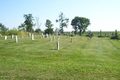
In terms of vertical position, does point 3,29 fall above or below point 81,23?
below

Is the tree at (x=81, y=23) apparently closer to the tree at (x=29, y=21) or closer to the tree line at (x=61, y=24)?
the tree line at (x=61, y=24)

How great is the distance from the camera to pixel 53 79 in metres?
5.31

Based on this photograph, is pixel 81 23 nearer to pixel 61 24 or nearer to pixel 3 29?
pixel 61 24

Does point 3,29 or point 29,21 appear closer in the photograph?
point 3,29

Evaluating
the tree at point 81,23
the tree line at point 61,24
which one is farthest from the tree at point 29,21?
the tree at point 81,23

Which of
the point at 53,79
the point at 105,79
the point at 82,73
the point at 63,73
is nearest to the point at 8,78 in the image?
the point at 53,79

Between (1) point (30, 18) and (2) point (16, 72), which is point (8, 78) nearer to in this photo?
(2) point (16, 72)

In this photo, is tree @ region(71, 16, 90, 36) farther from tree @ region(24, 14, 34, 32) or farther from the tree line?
tree @ region(24, 14, 34, 32)

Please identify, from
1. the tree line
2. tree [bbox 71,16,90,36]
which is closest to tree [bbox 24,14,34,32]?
the tree line

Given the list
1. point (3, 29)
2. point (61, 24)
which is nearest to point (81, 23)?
point (61, 24)

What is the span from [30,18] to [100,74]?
190ft

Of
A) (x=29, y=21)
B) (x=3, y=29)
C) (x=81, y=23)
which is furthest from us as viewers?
(x=81, y=23)

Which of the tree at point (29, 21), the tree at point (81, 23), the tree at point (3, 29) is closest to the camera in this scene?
the tree at point (3, 29)

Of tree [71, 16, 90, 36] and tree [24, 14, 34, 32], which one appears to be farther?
tree [71, 16, 90, 36]
